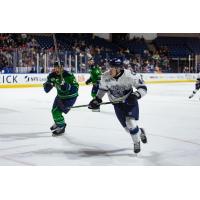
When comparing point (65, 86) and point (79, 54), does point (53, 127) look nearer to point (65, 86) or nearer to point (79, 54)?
point (65, 86)

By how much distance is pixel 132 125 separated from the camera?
3918mm

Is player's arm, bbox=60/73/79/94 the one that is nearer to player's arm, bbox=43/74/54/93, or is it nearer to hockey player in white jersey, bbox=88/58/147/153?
player's arm, bbox=43/74/54/93

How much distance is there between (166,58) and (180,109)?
37.6 inches

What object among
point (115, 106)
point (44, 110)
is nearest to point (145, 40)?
point (115, 106)

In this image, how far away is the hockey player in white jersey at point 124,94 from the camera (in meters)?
3.85

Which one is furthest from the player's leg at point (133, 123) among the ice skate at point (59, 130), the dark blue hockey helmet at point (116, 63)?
the ice skate at point (59, 130)

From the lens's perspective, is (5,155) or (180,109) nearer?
Result: (5,155)

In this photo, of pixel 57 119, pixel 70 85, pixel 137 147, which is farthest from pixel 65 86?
pixel 137 147

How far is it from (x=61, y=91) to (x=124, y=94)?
37.0 inches

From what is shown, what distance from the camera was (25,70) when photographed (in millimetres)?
6258

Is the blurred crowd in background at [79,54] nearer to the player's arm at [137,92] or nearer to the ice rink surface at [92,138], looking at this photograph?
the player's arm at [137,92]

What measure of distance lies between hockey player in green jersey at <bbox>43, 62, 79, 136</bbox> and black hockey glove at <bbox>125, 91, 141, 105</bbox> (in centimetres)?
63
